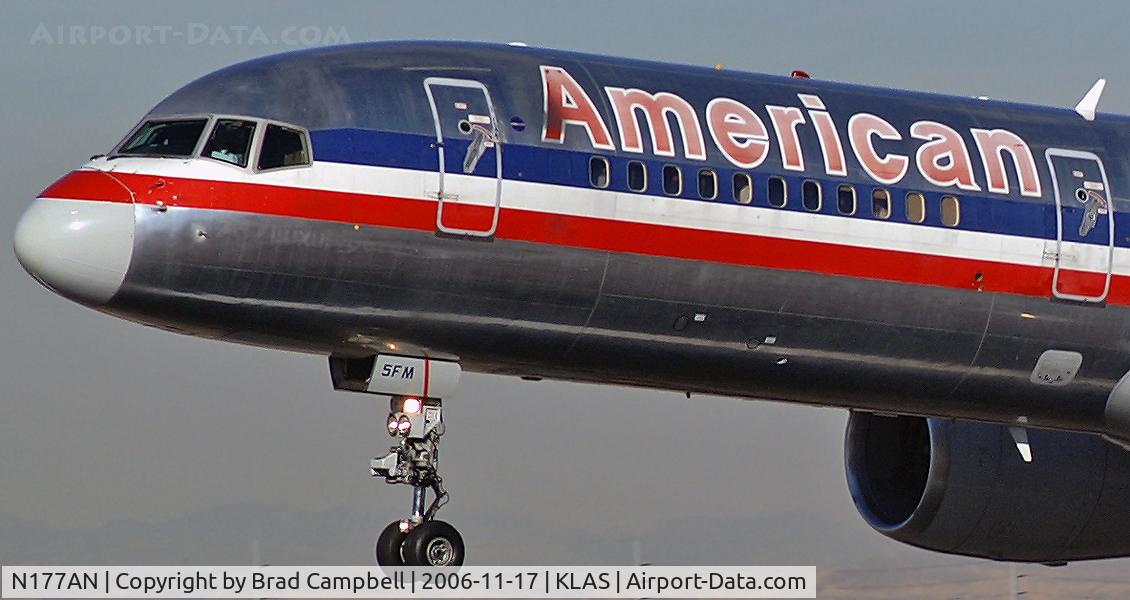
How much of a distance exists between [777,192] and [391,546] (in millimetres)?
6124

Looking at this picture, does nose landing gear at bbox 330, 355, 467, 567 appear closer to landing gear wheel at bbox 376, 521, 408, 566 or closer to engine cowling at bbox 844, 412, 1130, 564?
landing gear wheel at bbox 376, 521, 408, 566

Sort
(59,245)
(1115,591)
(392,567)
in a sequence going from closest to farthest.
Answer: (59,245), (392,567), (1115,591)

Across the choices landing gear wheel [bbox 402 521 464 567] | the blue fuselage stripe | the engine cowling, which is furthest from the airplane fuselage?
the engine cowling

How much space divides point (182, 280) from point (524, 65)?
490cm

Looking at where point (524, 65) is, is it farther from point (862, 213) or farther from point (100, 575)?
point (100, 575)

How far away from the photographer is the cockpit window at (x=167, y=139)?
26031 millimetres

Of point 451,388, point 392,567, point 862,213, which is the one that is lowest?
point 392,567

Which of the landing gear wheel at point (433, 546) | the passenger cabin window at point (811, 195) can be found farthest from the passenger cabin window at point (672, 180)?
the landing gear wheel at point (433, 546)

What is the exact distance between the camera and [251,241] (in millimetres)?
25453

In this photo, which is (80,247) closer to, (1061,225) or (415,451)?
(415,451)

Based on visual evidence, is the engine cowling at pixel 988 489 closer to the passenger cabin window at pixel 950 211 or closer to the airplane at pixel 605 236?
the airplane at pixel 605 236

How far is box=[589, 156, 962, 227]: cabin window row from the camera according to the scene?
2712 centimetres

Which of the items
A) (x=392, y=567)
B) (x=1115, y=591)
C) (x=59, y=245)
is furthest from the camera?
(x=1115, y=591)

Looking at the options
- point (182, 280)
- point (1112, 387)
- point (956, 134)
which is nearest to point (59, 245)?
point (182, 280)
